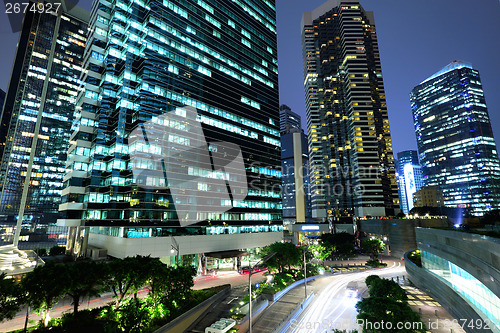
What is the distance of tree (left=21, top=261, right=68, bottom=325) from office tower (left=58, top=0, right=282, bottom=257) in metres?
25.7

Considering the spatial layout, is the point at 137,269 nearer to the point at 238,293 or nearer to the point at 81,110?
the point at 238,293

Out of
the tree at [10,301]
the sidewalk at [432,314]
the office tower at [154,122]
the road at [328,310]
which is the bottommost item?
the road at [328,310]

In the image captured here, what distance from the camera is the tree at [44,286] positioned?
23.8 meters

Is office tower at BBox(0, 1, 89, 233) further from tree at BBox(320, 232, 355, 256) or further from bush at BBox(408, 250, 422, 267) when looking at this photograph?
bush at BBox(408, 250, 422, 267)

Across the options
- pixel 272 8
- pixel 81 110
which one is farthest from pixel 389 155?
pixel 81 110

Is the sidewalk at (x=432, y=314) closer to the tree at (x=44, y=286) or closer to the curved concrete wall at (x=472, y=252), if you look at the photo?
the curved concrete wall at (x=472, y=252)

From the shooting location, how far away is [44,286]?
2397 cm

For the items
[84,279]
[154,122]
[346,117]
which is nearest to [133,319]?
[84,279]

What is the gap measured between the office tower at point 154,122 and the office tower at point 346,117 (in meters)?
84.2

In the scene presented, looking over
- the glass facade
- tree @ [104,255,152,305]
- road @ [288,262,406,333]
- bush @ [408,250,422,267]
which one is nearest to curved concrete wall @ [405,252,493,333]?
the glass facade

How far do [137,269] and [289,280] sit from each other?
31.0 m

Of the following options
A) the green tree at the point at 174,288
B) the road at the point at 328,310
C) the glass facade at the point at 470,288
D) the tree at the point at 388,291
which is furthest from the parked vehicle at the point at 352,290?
the green tree at the point at 174,288

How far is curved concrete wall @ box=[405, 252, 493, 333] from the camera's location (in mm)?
24939

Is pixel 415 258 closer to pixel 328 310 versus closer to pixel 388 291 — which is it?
pixel 388 291
